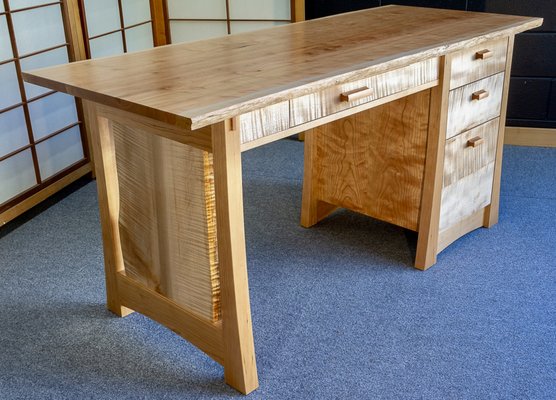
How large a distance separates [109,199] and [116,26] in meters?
1.74

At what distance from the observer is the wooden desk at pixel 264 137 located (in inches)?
60.5

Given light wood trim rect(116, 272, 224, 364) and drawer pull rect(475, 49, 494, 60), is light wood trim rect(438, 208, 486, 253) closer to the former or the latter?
drawer pull rect(475, 49, 494, 60)

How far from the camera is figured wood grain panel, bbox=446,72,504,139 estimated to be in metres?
2.16

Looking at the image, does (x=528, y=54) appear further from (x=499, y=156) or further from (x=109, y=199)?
(x=109, y=199)

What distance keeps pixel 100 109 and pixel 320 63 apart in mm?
603

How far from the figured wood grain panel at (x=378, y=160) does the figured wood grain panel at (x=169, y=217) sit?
0.88 meters

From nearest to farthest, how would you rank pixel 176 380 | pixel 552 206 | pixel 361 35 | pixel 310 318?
1. pixel 176 380
2. pixel 310 318
3. pixel 361 35
4. pixel 552 206

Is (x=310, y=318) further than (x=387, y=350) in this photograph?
Yes

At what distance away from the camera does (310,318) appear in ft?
6.55

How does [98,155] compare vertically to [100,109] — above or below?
below

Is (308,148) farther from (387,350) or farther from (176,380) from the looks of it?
(176,380)

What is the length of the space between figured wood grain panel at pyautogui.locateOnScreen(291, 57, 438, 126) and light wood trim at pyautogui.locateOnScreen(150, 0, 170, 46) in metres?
2.07

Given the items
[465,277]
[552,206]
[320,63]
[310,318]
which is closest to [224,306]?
[310,318]

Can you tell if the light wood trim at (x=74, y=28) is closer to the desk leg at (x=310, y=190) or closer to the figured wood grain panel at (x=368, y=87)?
the desk leg at (x=310, y=190)
